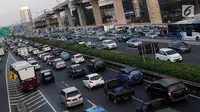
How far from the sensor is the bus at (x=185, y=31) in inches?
1848

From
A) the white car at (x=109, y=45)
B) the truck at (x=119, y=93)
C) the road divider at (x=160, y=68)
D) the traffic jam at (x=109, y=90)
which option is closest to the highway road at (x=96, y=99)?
the traffic jam at (x=109, y=90)

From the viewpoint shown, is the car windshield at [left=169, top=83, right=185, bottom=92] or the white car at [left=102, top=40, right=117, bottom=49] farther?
the white car at [left=102, top=40, right=117, bottom=49]

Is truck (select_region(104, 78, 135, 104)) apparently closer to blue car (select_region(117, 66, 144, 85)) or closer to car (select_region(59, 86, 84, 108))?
car (select_region(59, 86, 84, 108))

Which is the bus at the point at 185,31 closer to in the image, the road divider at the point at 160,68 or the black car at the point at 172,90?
the road divider at the point at 160,68

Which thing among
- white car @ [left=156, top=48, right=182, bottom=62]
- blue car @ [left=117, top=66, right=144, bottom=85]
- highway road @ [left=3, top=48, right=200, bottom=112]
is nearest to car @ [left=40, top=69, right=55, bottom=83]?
highway road @ [left=3, top=48, right=200, bottom=112]

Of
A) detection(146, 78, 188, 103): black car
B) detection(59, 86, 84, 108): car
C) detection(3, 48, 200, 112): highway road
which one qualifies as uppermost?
detection(146, 78, 188, 103): black car

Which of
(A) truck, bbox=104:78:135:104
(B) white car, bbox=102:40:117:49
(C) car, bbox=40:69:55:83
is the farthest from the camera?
(B) white car, bbox=102:40:117:49

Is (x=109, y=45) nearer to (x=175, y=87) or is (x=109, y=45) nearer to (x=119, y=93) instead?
(x=119, y=93)

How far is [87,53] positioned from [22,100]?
2198cm

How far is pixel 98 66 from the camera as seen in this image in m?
37.9

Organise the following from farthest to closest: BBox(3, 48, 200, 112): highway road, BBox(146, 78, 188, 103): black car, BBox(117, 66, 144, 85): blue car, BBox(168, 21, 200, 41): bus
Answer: BBox(168, 21, 200, 41): bus < BBox(117, 66, 144, 85): blue car < BBox(3, 48, 200, 112): highway road < BBox(146, 78, 188, 103): black car

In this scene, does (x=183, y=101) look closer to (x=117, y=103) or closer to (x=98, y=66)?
(x=117, y=103)

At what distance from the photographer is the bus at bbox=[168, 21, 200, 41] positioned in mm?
46950

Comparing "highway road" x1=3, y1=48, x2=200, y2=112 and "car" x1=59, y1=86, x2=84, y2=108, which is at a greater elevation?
"car" x1=59, y1=86, x2=84, y2=108
